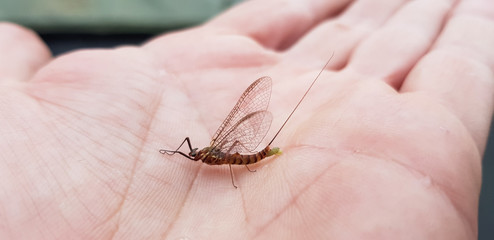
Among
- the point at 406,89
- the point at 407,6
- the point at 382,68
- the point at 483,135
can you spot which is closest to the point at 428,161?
the point at 483,135

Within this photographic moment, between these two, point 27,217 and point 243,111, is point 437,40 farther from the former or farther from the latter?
point 27,217

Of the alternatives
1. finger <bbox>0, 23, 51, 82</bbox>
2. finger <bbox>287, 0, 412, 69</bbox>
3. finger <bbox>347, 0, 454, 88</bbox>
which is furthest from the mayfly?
finger <bbox>0, 23, 51, 82</bbox>

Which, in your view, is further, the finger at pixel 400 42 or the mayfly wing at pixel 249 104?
the finger at pixel 400 42

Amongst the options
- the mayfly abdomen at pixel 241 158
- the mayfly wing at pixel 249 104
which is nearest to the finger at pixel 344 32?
the mayfly wing at pixel 249 104

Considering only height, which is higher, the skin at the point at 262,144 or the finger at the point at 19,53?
the finger at the point at 19,53

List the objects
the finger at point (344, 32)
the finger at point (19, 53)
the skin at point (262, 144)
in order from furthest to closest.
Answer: the finger at point (344, 32) < the finger at point (19, 53) < the skin at point (262, 144)

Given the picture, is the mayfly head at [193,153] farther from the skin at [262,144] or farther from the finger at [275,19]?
the finger at [275,19]

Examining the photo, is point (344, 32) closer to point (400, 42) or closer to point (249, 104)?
point (400, 42)

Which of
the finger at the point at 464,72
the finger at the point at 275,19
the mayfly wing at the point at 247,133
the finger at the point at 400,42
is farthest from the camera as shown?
the finger at the point at 275,19
